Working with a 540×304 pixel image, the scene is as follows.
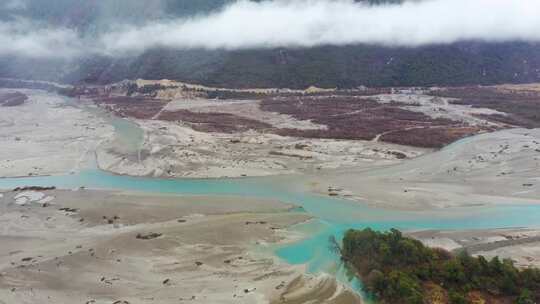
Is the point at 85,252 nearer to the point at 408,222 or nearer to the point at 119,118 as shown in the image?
the point at 408,222

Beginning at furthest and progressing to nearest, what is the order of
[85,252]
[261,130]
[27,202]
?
[261,130] < [27,202] < [85,252]

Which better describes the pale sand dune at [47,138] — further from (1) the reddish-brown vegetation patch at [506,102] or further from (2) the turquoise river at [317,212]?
(1) the reddish-brown vegetation patch at [506,102]

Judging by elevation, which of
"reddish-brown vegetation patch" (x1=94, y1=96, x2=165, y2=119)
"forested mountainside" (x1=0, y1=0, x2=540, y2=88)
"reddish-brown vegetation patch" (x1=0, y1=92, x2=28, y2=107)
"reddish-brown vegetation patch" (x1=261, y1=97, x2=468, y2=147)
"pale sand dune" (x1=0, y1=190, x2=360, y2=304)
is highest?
"forested mountainside" (x1=0, y1=0, x2=540, y2=88)

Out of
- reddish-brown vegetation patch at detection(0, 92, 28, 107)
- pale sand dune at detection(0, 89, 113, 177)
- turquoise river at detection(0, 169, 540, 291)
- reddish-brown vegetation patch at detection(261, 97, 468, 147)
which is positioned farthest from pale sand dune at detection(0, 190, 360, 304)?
reddish-brown vegetation patch at detection(0, 92, 28, 107)

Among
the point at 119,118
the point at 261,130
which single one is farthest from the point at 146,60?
the point at 261,130

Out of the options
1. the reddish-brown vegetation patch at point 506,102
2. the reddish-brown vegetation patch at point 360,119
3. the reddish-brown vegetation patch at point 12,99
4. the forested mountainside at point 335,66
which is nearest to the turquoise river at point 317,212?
the reddish-brown vegetation patch at point 360,119

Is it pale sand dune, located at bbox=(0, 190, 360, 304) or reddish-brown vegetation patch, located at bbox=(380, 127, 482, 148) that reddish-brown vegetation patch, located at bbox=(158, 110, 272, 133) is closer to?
reddish-brown vegetation patch, located at bbox=(380, 127, 482, 148)
